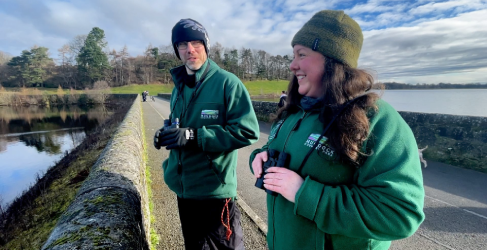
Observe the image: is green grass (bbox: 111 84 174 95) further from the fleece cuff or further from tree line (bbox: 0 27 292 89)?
the fleece cuff

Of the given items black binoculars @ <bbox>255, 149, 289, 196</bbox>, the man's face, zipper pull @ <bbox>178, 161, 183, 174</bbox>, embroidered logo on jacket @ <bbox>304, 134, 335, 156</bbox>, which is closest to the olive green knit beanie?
embroidered logo on jacket @ <bbox>304, 134, 335, 156</bbox>

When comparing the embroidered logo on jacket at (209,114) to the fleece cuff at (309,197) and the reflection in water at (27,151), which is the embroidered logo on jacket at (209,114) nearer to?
the fleece cuff at (309,197)

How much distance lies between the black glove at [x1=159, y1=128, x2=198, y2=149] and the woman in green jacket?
0.81 meters

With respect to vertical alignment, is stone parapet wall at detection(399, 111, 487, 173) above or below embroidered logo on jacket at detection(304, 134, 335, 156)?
below

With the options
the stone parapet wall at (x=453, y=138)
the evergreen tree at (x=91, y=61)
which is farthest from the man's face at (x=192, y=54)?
the evergreen tree at (x=91, y=61)

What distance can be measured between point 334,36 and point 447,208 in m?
4.77

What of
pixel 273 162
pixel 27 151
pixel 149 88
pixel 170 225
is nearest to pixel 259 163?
pixel 273 162

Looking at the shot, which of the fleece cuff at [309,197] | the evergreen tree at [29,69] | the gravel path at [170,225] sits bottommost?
the gravel path at [170,225]

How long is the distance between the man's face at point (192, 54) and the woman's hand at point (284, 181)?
144 cm

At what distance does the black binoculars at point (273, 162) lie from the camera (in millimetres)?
1431

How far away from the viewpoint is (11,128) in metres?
28.4

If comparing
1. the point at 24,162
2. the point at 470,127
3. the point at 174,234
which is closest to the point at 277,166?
the point at 174,234

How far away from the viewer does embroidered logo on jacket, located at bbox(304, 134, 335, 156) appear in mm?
1250

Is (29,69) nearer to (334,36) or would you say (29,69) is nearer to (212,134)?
(212,134)
